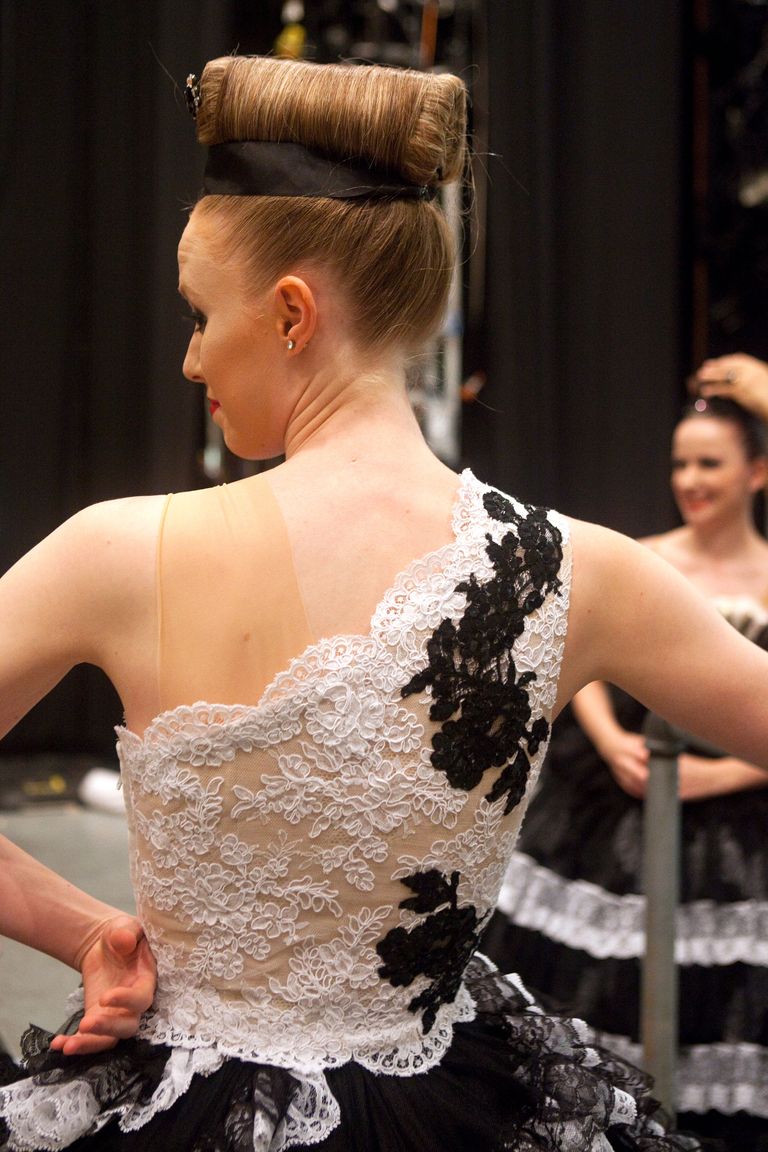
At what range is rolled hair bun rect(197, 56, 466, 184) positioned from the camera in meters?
1.03

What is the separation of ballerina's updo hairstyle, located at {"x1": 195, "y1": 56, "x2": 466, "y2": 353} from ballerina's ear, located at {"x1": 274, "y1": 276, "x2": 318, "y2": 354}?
0.02 meters

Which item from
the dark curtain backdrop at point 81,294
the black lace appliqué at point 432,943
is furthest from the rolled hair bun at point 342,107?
the dark curtain backdrop at point 81,294

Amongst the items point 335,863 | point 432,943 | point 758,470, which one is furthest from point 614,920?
point 335,863

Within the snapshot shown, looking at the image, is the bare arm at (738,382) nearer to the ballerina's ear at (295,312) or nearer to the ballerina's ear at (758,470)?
the ballerina's ear at (758,470)

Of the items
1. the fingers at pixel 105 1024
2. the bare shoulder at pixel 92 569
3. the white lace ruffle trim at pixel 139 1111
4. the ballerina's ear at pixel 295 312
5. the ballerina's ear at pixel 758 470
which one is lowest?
the ballerina's ear at pixel 758 470

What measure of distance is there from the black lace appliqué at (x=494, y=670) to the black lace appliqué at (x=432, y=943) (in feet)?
0.28

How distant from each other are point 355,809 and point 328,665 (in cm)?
11

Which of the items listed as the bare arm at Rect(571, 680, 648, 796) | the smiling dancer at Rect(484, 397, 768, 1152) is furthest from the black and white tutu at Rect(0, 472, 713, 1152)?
the bare arm at Rect(571, 680, 648, 796)

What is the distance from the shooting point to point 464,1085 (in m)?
1.09

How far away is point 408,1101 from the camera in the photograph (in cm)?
104

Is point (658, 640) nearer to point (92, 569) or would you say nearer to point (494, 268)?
point (92, 569)

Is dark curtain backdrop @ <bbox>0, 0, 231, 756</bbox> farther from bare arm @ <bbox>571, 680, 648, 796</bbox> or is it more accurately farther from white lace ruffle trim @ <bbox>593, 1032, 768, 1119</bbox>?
white lace ruffle trim @ <bbox>593, 1032, 768, 1119</bbox>

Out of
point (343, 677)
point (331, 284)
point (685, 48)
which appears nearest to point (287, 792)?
point (343, 677)

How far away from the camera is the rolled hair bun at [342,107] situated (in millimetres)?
1032
